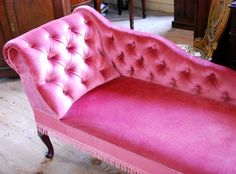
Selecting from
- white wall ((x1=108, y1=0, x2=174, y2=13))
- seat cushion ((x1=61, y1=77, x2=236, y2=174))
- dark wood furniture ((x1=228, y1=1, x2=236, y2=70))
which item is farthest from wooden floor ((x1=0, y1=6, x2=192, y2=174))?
white wall ((x1=108, y1=0, x2=174, y2=13))

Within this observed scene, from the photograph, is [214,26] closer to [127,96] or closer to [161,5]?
[127,96]

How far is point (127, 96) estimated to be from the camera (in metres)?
1.59

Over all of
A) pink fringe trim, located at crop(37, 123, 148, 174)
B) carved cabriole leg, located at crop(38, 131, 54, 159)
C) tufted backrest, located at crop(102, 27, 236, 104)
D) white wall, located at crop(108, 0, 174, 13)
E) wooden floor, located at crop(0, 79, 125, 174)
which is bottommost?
wooden floor, located at crop(0, 79, 125, 174)

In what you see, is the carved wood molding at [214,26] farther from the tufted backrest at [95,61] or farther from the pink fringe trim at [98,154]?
the pink fringe trim at [98,154]

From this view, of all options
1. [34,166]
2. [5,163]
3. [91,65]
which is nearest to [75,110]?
[91,65]

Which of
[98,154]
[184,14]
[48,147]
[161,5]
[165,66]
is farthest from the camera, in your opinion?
[161,5]

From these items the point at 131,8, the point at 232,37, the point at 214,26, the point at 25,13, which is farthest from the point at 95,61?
the point at 131,8

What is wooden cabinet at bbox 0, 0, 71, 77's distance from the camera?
8.35 ft

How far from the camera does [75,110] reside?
5.09 feet

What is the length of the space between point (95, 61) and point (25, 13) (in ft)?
3.71

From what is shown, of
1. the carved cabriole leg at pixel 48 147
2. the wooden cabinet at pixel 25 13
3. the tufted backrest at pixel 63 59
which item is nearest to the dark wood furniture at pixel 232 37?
the tufted backrest at pixel 63 59

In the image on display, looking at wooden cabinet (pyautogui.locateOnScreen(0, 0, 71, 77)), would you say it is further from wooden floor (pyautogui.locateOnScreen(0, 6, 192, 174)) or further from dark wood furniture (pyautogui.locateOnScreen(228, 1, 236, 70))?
dark wood furniture (pyautogui.locateOnScreen(228, 1, 236, 70))

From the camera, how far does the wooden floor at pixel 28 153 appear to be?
1.81 m

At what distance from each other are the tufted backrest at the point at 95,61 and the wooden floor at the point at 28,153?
42 cm
